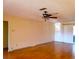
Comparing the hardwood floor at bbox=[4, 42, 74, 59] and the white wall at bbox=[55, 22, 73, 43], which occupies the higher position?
the white wall at bbox=[55, 22, 73, 43]

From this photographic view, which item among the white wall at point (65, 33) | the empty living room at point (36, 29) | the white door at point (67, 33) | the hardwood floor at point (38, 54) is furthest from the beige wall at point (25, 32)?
the white door at point (67, 33)

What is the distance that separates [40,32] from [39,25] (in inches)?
26.8

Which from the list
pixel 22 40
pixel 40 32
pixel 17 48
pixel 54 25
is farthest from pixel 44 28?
pixel 17 48

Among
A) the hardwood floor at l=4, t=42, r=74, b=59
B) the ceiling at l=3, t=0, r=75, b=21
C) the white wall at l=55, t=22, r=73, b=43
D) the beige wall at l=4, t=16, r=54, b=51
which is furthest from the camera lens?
the white wall at l=55, t=22, r=73, b=43

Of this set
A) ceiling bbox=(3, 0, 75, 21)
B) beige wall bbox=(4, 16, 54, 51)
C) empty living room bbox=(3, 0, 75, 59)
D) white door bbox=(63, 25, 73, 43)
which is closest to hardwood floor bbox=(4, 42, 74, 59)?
empty living room bbox=(3, 0, 75, 59)

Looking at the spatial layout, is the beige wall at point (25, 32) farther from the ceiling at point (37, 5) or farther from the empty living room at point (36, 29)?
the ceiling at point (37, 5)

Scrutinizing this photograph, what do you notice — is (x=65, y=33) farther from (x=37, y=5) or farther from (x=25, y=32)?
(x=37, y=5)

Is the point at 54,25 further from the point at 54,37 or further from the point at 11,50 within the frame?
the point at 11,50

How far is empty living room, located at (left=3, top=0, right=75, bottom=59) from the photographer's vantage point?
450 centimetres

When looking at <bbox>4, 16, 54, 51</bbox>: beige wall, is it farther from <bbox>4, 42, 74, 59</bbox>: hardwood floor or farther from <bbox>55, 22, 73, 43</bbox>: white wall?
<bbox>55, 22, 73, 43</bbox>: white wall

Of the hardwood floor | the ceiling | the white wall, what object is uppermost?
the ceiling

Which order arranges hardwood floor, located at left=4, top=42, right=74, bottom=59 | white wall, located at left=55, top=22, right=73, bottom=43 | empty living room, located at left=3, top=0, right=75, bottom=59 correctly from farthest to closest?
white wall, located at left=55, top=22, right=73, bottom=43 < hardwood floor, located at left=4, top=42, right=74, bottom=59 < empty living room, located at left=3, top=0, right=75, bottom=59

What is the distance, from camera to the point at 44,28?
1062cm
